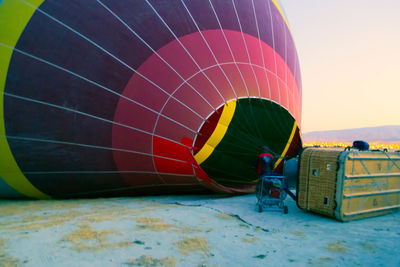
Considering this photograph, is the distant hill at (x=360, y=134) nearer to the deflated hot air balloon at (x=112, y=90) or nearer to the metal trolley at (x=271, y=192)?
the metal trolley at (x=271, y=192)

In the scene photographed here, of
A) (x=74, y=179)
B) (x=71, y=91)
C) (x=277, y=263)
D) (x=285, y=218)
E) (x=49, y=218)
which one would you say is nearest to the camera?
(x=277, y=263)

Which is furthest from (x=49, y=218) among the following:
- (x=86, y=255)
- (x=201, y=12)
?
(x=201, y=12)

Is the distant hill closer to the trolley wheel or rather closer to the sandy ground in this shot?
the trolley wheel

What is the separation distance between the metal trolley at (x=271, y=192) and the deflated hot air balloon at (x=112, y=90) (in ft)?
2.30

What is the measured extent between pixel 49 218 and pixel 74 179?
100cm

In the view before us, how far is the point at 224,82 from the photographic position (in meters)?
4.38

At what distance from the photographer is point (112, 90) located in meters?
3.99

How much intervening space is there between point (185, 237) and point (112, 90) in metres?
2.12

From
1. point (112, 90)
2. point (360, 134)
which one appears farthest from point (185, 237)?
point (360, 134)

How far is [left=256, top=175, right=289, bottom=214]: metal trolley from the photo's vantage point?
3.98 metres

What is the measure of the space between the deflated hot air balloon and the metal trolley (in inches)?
27.6

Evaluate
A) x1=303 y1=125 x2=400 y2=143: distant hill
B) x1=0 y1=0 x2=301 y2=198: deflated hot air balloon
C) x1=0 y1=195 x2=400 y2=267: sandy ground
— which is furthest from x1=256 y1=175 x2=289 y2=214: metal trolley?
x1=303 y1=125 x2=400 y2=143: distant hill

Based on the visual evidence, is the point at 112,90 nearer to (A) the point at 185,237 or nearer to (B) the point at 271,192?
(A) the point at 185,237

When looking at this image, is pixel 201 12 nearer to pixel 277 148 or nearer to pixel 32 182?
pixel 277 148
